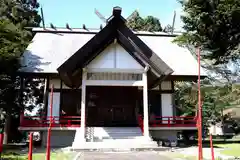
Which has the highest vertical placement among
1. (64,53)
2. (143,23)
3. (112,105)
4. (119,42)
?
(143,23)

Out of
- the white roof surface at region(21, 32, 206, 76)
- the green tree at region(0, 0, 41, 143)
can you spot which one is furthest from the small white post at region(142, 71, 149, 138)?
the green tree at region(0, 0, 41, 143)

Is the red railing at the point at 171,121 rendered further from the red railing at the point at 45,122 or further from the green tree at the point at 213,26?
the green tree at the point at 213,26

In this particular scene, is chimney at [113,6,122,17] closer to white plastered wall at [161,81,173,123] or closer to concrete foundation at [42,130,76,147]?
white plastered wall at [161,81,173,123]

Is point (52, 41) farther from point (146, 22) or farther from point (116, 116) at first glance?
point (146, 22)

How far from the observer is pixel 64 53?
21469 millimetres

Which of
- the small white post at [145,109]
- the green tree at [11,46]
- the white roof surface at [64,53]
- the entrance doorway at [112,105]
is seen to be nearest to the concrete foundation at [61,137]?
the entrance doorway at [112,105]

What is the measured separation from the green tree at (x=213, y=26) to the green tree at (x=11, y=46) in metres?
8.75

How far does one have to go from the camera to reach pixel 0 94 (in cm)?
1825

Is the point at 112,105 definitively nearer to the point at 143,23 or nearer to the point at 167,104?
the point at 167,104

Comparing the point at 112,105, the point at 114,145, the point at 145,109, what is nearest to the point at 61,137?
the point at 112,105

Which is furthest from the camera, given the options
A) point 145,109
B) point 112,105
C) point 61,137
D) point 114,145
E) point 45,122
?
point 112,105

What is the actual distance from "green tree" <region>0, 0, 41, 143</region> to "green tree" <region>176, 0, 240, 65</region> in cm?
875

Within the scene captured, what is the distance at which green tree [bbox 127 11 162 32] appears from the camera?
38.5m

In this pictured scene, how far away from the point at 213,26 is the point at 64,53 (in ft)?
47.3
